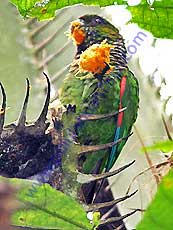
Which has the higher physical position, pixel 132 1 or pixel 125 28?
pixel 132 1

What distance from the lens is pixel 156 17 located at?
0.34 m

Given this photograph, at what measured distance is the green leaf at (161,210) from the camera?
123 millimetres

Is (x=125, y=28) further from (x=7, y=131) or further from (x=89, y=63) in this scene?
(x=7, y=131)

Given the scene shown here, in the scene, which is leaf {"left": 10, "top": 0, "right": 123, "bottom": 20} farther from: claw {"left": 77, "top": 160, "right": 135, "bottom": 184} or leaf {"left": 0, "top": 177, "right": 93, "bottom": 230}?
claw {"left": 77, "top": 160, "right": 135, "bottom": 184}

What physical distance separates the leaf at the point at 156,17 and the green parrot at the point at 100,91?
0.77 m

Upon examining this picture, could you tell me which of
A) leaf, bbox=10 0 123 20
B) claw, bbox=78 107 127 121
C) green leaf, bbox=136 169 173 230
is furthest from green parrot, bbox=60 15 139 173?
green leaf, bbox=136 169 173 230

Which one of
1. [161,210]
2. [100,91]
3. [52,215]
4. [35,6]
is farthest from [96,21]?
[161,210]

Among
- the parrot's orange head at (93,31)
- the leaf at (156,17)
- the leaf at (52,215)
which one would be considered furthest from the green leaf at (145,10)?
the parrot's orange head at (93,31)

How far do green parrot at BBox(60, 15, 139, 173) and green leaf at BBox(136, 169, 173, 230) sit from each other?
98cm

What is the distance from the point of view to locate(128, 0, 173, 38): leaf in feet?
1.04

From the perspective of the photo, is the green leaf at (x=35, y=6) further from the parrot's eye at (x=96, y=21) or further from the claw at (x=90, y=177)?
the parrot's eye at (x=96, y=21)

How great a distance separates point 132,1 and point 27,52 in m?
1.12

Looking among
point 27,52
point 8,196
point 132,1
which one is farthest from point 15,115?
point 8,196

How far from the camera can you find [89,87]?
1206mm
